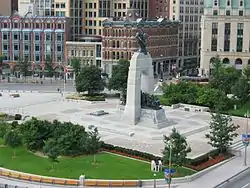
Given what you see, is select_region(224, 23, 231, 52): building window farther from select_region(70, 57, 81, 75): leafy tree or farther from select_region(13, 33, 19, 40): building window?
select_region(13, 33, 19, 40): building window

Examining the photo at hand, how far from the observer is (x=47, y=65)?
420ft

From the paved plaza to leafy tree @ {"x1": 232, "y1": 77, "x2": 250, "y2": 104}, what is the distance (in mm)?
8038

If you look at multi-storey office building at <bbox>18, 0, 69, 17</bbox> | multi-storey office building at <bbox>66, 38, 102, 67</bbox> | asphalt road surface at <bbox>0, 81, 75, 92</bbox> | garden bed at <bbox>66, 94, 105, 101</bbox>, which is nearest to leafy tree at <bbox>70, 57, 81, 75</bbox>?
asphalt road surface at <bbox>0, 81, 75, 92</bbox>

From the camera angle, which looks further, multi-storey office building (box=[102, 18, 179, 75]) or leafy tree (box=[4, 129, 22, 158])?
multi-storey office building (box=[102, 18, 179, 75])

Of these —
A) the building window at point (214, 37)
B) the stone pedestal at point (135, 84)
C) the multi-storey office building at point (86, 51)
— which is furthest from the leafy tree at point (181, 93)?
the multi-storey office building at point (86, 51)

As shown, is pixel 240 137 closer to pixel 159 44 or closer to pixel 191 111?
pixel 191 111

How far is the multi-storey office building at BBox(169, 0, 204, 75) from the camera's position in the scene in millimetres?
146125

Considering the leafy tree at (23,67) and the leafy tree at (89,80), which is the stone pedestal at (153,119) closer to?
Answer: the leafy tree at (89,80)

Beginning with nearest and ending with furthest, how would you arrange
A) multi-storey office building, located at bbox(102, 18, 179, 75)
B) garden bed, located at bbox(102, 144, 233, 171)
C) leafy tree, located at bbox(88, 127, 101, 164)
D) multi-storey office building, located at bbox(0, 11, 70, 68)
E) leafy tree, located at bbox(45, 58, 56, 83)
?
garden bed, located at bbox(102, 144, 233, 171)
leafy tree, located at bbox(88, 127, 101, 164)
multi-storey office building, located at bbox(102, 18, 179, 75)
leafy tree, located at bbox(45, 58, 56, 83)
multi-storey office building, located at bbox(0, 11, 70, 68)

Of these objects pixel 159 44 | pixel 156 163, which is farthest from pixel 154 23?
pixel 156 163

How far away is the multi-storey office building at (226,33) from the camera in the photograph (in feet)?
411

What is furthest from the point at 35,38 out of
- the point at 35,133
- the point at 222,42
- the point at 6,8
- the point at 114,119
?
the point at 35,133

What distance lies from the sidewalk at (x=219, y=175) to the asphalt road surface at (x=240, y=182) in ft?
2.61

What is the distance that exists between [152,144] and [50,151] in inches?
621
